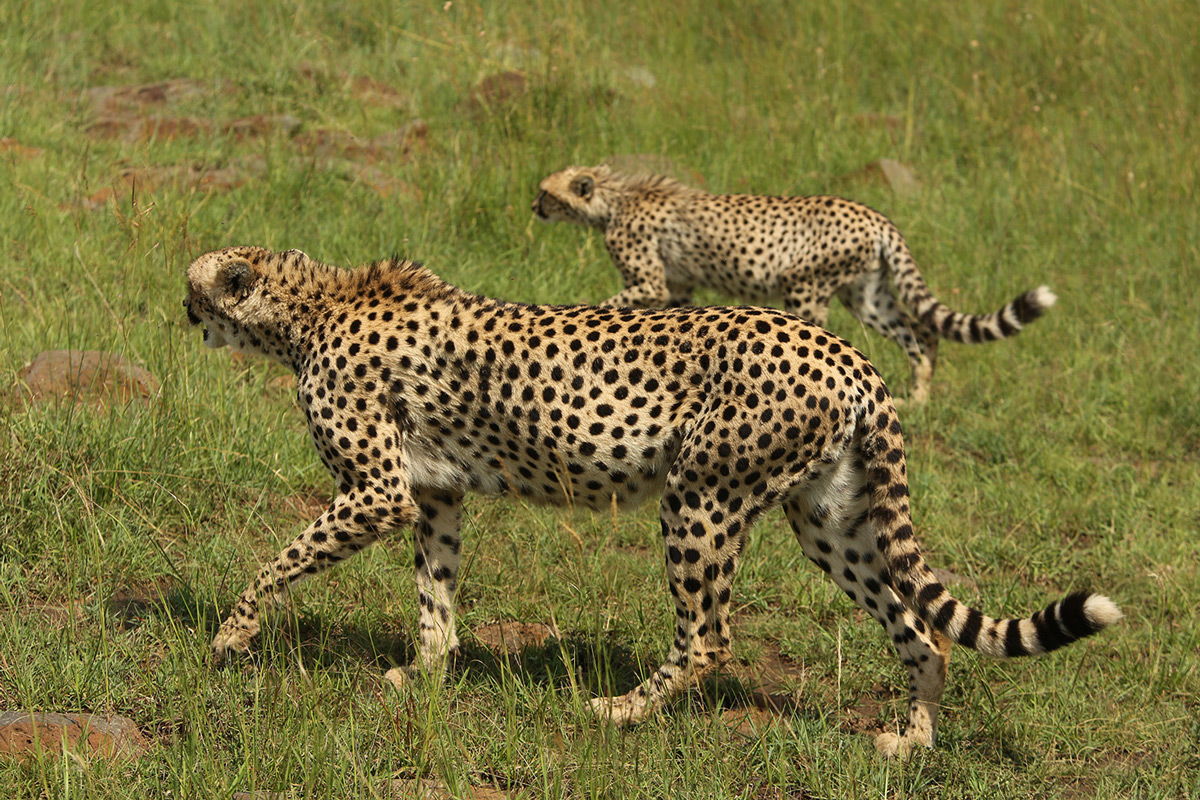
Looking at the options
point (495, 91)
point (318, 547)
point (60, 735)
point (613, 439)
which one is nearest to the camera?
point (60, 735)

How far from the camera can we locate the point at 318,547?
3.64m

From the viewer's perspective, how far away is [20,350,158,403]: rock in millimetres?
4531

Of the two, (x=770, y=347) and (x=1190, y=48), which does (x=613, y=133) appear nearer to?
(x=1190, y=48)

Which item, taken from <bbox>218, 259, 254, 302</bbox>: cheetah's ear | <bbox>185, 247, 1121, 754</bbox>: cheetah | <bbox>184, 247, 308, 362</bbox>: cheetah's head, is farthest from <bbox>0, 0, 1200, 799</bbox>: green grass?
<bbox>218, 259, 254, 302</bbox>: cheetah's ear

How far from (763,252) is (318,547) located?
3708 mm

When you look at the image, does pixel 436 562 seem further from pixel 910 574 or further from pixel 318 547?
pixel 910 574

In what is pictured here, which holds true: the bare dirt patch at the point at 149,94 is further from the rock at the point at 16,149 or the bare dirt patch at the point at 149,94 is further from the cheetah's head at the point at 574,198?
the cheetah's head at the point at 574,198

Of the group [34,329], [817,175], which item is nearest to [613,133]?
[817,175]

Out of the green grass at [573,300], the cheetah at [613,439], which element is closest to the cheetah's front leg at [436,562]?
the cheetah at [613,439]

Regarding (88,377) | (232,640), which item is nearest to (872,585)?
(232,640)

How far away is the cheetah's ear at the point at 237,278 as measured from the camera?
395 cm

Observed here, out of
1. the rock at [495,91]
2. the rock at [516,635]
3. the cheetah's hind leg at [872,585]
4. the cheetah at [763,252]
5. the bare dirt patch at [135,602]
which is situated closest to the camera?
the cheetah's hind leg at [872,585]

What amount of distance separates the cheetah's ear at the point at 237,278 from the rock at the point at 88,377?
743 millimetres

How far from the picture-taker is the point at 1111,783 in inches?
136
